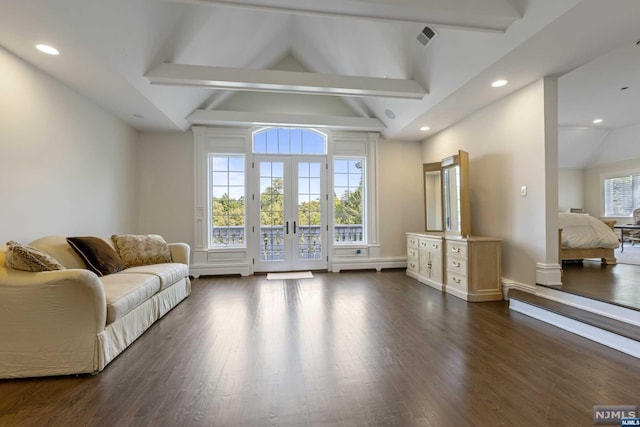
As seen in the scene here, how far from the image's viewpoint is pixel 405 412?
1677 millimetres

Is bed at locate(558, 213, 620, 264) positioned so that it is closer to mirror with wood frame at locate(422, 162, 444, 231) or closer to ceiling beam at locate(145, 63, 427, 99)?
mirror with wood frame at locate(422, 162, 444, 231)

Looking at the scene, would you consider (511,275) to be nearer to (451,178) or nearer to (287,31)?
(451,178)

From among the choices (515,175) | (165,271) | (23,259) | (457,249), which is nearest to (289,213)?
(165,271)

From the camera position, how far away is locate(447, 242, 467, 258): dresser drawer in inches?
155

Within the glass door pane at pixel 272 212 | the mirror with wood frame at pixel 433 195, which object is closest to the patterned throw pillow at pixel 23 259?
the glass door pane at pixel 272 212

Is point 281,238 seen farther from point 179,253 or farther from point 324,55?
point 324,55

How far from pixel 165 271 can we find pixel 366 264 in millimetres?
3681

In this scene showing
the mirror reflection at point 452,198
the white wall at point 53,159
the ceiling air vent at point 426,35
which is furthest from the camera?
the mirror reflection at point 452,198

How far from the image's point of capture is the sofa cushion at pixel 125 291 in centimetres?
236

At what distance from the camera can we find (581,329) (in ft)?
8.93

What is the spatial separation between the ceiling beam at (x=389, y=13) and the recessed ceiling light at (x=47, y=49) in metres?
1.38

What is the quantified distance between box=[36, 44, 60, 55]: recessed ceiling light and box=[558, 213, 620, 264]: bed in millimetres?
6607

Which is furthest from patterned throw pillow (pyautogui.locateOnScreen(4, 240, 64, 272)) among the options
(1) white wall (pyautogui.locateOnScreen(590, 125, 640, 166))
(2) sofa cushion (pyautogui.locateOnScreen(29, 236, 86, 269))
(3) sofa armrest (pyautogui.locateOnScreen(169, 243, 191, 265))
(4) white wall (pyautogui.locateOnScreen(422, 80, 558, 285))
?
(1) white wall (pyautogui.locateOnScreen(590, 125, 640, 166))

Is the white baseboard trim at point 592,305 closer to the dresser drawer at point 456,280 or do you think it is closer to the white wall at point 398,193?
the dresser drawer at point 456,280
